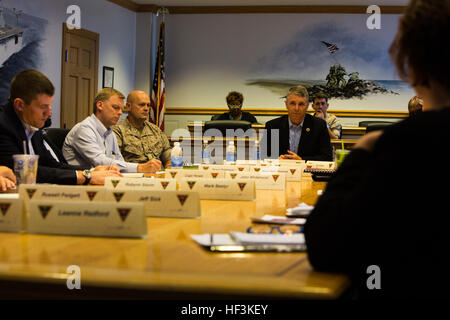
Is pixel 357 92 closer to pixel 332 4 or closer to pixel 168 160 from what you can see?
pixel 332 4

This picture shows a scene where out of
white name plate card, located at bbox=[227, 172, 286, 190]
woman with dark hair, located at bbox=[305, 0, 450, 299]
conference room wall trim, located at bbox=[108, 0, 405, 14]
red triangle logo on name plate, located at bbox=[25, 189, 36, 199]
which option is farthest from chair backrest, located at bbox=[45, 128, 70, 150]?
conference room wall trim, located at bbox=[108, 0, 405, 14]

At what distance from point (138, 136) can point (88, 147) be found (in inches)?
40.3

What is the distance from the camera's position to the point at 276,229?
137 centimetres

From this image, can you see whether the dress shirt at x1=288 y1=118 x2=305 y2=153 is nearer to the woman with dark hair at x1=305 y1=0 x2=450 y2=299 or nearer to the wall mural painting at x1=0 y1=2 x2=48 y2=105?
the wall mural painting at x1=0 y1=2 x2=48 y2=105

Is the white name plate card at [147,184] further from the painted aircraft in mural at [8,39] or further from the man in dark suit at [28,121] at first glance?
the painted aircraft in mural at [8,39]

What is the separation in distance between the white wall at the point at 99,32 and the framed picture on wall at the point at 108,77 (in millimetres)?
87

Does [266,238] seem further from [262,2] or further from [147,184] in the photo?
[262,2]

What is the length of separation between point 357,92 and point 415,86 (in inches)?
366

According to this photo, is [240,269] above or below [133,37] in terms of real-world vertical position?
below

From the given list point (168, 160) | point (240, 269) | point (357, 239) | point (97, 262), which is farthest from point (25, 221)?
point (168, 160)

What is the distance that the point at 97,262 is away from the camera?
0.98 metres

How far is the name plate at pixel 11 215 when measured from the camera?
1.27 metres

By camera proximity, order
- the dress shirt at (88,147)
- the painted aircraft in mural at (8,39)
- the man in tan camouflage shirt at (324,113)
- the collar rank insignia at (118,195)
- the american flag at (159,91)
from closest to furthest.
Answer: the collar rank insignia at (118,195), the dress shirt at (88,147), the painted aircraft in mural at (8,39), the man in tan camouflage shirt at (324,113), the american flag at (159,91)

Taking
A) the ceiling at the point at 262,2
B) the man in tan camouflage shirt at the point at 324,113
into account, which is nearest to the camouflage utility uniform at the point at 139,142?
the man in tan camouflage shirt at the point at 324,113
